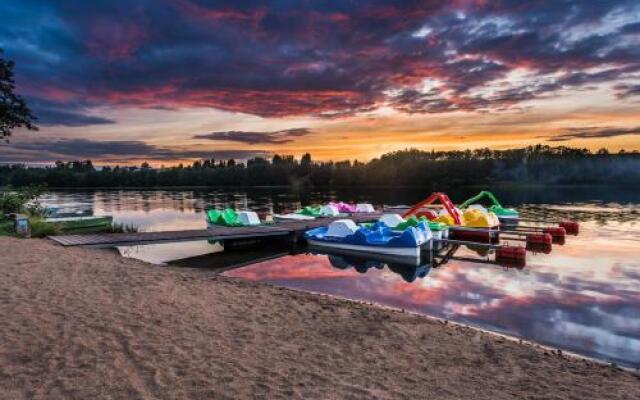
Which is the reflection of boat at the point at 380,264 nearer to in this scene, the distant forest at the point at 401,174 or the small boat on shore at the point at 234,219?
the small boat on shore at the point at 234,219

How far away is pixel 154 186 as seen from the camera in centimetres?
13012

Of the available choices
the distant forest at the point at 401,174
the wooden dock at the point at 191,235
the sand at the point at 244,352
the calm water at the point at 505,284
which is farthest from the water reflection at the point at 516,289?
the distant forest at the point at 401,174

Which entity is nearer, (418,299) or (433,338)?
(433,338)

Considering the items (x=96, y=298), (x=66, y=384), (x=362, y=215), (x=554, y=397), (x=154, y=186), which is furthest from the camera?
(x=154, y=186)

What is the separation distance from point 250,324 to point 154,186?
13245 cm

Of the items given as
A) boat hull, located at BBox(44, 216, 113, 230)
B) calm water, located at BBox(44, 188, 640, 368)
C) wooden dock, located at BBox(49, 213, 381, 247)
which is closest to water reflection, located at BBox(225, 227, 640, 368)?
calm water, located at BBox(44, 188, 640, 368)

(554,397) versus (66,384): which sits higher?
(66,384)

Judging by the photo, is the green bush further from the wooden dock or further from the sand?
the sand

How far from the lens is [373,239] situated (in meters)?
18.0

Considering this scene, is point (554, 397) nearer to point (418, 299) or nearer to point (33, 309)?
point (418, 299)

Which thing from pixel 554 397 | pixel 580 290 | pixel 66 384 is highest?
pixel 66 384

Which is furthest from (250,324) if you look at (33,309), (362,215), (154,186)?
(154,186)

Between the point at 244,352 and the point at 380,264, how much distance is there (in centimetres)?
1164

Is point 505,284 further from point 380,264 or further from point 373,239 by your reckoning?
point 373,239
